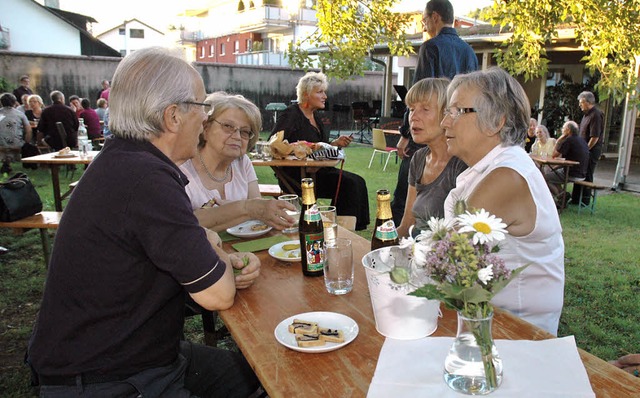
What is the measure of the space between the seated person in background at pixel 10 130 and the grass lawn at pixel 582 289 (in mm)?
3028

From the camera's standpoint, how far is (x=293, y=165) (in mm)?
5355

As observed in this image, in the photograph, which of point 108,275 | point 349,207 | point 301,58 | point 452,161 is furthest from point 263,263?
point 301,58

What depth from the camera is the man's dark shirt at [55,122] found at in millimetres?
9539

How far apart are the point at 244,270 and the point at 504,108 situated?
1150mm

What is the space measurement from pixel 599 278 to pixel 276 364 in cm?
419

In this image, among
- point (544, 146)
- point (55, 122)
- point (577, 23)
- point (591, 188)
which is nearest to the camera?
point (577, 23)

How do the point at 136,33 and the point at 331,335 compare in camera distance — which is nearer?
the point at 331,335

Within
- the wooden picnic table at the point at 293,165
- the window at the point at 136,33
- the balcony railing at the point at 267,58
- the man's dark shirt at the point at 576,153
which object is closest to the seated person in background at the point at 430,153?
the wooden picnic table at the point at 293,165

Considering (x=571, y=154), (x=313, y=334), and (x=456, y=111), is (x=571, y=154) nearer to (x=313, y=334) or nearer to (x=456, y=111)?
(x=456, y=111)

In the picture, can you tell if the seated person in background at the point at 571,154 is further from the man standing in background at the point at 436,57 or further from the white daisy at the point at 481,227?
the white daisy at the point at 481,227

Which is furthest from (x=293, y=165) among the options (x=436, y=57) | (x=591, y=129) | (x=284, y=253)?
(x=591, y=129)

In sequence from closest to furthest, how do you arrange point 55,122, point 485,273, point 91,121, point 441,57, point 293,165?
point 485,273, point 441,57, point 293,165, point 55,122, point 91,121

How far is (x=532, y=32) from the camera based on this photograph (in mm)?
4469

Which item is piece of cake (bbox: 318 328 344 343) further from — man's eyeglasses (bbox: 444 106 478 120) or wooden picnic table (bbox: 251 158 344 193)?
wooden picnic table (bbox: 251 158 344 193)
